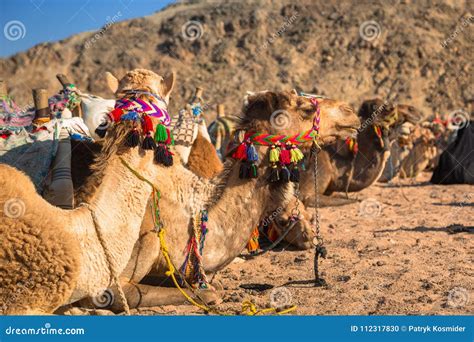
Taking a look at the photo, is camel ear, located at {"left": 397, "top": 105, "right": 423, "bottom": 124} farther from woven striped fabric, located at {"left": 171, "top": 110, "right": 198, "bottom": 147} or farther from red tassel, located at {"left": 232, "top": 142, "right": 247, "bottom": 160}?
red tassel, located at {"left": 232, "top": 142, "right": 247, "bottom": 160}

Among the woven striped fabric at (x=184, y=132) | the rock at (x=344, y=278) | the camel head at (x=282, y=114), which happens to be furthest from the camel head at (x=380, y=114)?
the camel head at (x=282, y=114)

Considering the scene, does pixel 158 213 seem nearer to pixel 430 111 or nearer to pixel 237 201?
pixel 237 201

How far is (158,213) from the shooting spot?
4148 mm

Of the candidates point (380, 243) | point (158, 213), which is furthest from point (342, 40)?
point (158, 213)

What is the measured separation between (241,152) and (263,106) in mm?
444

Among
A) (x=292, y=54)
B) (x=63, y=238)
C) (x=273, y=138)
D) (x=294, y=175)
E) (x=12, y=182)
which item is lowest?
(x=63, y=238)

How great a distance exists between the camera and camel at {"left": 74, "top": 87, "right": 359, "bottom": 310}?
4.38 meters

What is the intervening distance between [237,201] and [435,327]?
1.84 meters

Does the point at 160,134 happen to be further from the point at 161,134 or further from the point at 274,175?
the point at 274,175

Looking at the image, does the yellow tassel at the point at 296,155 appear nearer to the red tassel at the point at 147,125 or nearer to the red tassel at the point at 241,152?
the red tassel at the point at 241,152

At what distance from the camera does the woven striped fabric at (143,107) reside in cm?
362

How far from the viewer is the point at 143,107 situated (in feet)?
12.0

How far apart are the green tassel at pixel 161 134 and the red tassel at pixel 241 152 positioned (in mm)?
1159

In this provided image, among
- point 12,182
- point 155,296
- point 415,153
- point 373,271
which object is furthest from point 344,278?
point 415,153
